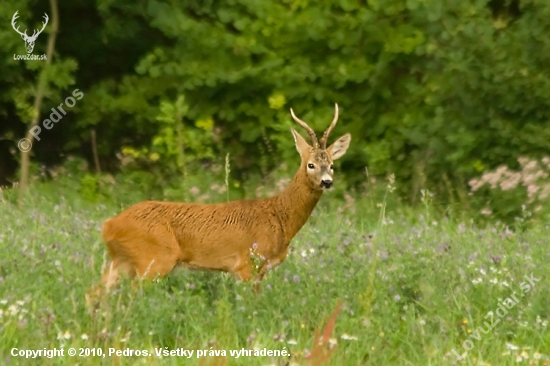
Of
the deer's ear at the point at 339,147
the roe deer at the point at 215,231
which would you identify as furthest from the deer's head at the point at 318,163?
the deer's ear at the point at 339,147

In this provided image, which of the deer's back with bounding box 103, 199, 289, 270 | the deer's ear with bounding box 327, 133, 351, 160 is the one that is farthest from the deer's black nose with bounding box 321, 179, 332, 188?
the deer's ear with bounding box 327, 133, 351, 160

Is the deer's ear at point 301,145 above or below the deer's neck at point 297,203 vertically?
above

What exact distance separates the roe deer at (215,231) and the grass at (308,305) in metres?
0.12

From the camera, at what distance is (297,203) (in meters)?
7.45

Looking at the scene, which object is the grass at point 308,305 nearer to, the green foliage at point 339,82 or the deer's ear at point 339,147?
the deer's ear at point 339,147

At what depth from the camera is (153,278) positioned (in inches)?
260

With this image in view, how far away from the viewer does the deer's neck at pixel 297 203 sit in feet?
24.1

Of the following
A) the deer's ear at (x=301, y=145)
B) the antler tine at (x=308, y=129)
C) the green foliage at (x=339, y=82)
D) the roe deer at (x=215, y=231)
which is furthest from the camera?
the green foliage at (x=339, y=82)

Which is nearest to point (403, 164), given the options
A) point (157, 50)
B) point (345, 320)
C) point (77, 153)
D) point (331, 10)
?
point (331, 10)

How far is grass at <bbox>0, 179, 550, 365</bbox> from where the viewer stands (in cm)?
522

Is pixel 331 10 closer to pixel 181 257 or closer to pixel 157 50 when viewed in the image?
pixel 157 50

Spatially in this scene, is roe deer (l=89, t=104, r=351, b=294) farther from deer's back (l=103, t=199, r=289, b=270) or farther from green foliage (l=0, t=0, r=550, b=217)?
green foliage (l=0, t=0, r=550, b=217)

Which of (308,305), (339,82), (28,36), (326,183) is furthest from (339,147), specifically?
(28,36)

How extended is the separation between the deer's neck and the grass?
0.22 metres
